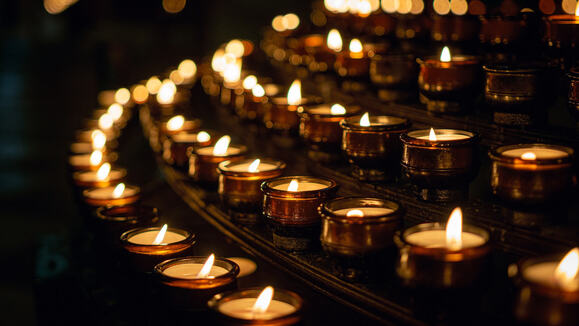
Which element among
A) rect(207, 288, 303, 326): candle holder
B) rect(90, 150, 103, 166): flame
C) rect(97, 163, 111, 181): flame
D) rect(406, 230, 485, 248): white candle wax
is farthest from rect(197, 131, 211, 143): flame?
rect(406, 230, 485, 248): white candle wax

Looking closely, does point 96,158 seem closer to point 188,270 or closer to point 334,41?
point 334,41

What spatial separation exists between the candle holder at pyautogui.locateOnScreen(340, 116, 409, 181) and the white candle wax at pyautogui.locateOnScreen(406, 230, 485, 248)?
1.42 ft

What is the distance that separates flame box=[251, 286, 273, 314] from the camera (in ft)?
4.48

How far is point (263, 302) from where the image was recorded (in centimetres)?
137

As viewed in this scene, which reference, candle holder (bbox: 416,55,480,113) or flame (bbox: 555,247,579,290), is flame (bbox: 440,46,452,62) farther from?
flame (bbox: 555,247,579,290)

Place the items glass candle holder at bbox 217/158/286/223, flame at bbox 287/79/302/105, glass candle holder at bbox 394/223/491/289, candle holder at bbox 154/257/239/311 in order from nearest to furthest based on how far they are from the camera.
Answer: glass candle holder at bbox 394/223/491/289
candle holder at bbox 154/257/239/311
glass candle holder at bbox 217/158/286/223
flame at bbox 287/79/302/105

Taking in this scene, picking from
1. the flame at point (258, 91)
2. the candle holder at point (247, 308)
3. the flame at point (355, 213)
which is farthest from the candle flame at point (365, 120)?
the flame at point (258, 91)

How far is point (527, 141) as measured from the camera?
1734mm

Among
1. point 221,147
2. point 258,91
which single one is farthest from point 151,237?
point 258,91

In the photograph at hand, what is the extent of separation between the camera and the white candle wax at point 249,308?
135cm

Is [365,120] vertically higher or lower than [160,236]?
higher

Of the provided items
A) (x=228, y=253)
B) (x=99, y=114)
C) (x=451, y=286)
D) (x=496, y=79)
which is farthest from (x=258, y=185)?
(x=99, y=114)

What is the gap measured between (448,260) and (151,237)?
34.8 inches

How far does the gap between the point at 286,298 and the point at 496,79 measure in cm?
71
